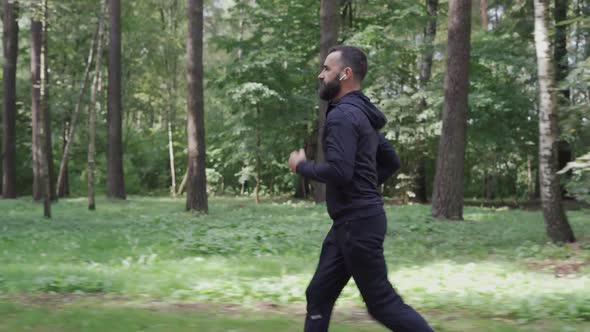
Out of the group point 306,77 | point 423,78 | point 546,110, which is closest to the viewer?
point 546,110

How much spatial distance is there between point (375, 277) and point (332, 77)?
138 cm

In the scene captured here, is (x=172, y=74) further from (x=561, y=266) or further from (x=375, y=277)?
(x=375, y=277)

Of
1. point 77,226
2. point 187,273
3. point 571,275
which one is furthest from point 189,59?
point 571,275

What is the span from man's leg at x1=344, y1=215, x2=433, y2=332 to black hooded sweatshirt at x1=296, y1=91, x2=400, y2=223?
0.10 m

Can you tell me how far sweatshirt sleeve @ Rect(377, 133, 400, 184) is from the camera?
4.43 metres

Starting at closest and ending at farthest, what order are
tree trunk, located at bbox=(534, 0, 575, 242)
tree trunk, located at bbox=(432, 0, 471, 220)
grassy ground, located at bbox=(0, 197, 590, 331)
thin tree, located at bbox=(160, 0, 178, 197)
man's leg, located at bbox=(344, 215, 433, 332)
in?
man's leg, located at bbox=(344, 215, 433, 332), grassy ground, located at bbox=(0, 197, 590, 331), tree trunk, located at bbox=(534, 0, 575, 242), tree trunk, located at bbox=(432, 0, 471, 220), thin tree, located at bbox=(160, 0, 178, 197)

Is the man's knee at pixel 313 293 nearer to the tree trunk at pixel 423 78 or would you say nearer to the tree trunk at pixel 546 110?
the tree trunk at pixel 546 110

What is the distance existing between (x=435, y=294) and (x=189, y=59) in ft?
44.9

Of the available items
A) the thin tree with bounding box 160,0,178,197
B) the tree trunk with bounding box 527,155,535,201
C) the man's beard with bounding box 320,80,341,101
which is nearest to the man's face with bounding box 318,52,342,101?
the man's beard with bounding box 320,80,341,101

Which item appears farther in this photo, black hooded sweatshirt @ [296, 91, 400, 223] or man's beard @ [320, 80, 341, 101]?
man's beard @ [320, 80, 341, 101]

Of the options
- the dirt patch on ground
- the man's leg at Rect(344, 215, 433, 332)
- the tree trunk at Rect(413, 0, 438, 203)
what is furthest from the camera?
the tree trunk at Rect(413, 0, 438, 203)

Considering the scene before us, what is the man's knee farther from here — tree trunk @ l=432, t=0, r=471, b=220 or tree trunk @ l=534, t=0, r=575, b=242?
tree trunk @ l=432, t=0, r=471, b=220

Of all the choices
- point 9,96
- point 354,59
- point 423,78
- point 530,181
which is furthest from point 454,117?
point 9,96

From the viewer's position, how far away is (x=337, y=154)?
12.4 ft
